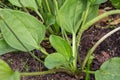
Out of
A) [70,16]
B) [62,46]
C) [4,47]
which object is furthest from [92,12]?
[4,47]

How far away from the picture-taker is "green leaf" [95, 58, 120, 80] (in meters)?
1.39

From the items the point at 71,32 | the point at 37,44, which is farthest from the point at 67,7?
the point at 37,44

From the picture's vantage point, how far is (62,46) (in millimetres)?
1415

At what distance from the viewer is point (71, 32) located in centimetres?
156

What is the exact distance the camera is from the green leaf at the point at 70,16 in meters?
1.54

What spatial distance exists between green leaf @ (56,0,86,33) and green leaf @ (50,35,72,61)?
4.9 inches

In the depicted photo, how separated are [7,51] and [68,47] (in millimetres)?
290

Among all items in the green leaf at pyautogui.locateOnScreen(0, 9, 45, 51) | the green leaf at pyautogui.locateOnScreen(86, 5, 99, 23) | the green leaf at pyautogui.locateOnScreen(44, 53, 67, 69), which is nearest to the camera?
the green leaf at pyautogui.locateOnScreen(44, 53, 67, 69)

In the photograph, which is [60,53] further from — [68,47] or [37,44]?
[37,44]

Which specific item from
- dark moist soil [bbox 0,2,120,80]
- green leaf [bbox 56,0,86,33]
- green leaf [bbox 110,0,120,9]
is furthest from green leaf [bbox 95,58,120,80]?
green leaf [bbox 110,0,120,9]

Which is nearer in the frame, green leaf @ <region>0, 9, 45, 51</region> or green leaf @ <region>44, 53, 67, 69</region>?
green leaf @ <region>44, 53, 67, 69</region>

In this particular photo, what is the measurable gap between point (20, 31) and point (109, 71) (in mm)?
422

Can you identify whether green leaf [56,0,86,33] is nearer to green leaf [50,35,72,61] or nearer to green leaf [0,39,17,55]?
green leaf [50,35,72,61]

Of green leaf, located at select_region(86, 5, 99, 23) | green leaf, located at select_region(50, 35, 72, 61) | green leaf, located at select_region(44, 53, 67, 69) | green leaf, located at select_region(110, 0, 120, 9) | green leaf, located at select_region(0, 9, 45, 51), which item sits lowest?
green leaf, located at select_region(44, 53, 67, 69)
